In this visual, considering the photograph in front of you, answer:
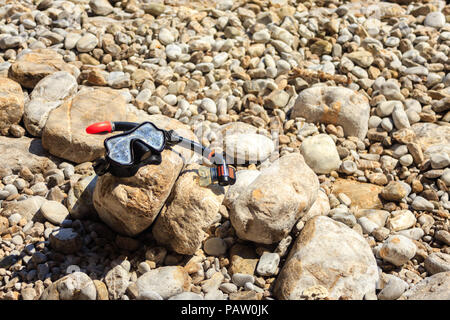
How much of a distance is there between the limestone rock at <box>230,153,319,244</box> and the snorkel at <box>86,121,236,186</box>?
26 cm

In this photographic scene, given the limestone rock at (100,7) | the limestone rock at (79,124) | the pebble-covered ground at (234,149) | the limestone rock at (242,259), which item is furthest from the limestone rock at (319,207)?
the limestone rock at (100,7)

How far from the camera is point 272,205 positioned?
3268mm

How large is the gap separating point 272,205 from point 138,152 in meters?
1.14

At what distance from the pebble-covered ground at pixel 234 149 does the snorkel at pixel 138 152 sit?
0.09 metres

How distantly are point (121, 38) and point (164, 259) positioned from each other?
10.8 feet

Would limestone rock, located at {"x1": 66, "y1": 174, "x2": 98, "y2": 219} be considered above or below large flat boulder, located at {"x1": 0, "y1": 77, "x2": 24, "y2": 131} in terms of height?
below

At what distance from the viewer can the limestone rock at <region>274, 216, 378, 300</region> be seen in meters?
2.96

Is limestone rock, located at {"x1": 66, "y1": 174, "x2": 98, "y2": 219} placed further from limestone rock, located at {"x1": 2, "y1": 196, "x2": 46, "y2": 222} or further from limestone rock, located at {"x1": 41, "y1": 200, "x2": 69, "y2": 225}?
limestone rock, located at {"x1": 2, "y1": 196, "x2": 46, "y2": 222}

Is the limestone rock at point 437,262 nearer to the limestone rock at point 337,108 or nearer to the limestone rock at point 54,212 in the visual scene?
the limestone rock at point 337,108

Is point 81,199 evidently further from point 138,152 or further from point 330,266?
point 330,266

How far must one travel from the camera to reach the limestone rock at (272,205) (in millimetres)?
3270

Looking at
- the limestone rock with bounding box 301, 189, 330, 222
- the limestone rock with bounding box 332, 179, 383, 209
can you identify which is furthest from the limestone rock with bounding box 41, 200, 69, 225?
the limestone rock with bounding box 332, 179, 383, 209

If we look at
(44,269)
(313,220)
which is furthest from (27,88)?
(313,220)

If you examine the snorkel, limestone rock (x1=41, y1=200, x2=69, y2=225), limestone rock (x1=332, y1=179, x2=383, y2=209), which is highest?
the snorkel
